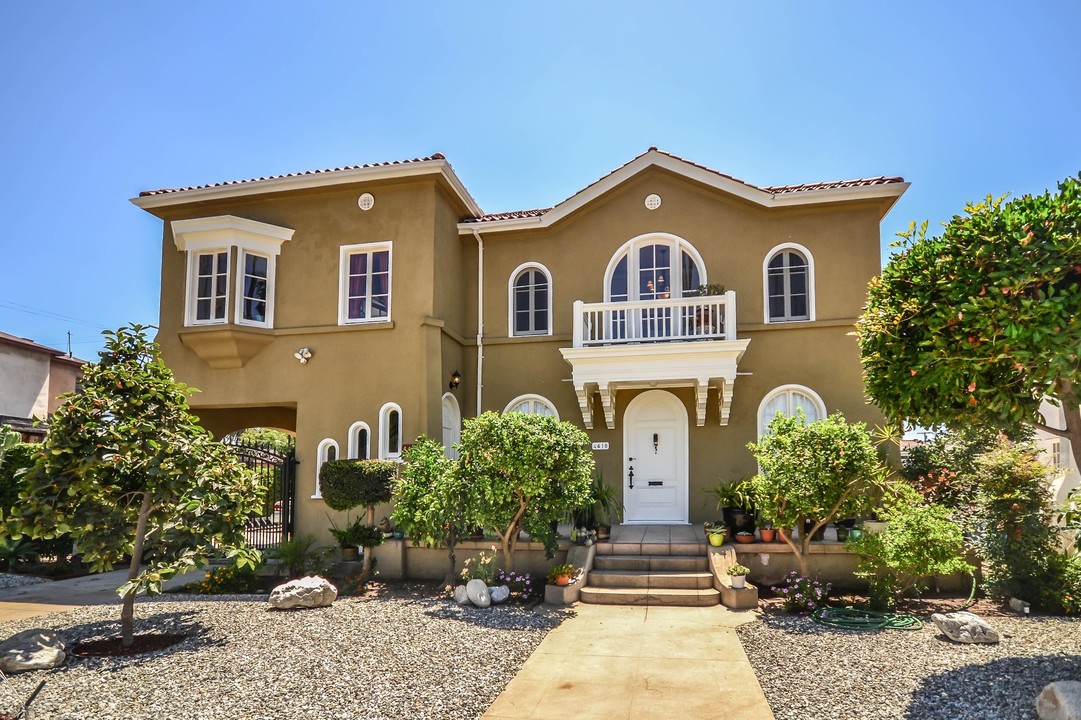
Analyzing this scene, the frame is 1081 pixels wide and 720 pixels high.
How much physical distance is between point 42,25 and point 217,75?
2.52 meters

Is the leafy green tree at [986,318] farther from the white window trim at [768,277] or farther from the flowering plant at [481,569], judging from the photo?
the white window trim at [768,277]

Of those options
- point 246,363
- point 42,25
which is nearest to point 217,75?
point 42,25

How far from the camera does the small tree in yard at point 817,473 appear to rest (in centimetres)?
951

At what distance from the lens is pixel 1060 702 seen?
521 centimetres

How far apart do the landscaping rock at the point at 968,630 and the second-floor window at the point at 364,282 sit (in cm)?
1089

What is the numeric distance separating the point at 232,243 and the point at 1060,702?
14565mm

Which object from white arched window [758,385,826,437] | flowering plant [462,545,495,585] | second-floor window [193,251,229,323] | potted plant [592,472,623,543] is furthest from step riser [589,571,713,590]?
second-floor window [193,251,229,323]

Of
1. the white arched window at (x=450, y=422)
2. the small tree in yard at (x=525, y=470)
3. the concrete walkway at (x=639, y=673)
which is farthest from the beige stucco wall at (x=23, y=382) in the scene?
the concrete walkway at (x=639, y=673)

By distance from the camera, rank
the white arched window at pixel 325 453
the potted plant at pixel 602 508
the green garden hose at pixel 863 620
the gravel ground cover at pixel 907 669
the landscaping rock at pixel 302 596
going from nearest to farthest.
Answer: the gravel ground cover at pixel 907 669 → the green garden hose at pixel 863 620 → the landscaping rock at pixel 302 596 → the potted plant at pixel 602 508 → the white arched window at pixel 325 453

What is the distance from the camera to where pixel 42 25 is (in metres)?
10.3

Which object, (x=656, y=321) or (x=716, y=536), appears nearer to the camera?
(x=716, y=536)

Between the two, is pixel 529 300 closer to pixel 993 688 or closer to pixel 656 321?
pixel 656 321

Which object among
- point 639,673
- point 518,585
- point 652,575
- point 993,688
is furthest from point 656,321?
point 993,688

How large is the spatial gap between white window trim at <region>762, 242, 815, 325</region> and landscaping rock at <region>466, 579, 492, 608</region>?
7704mm
